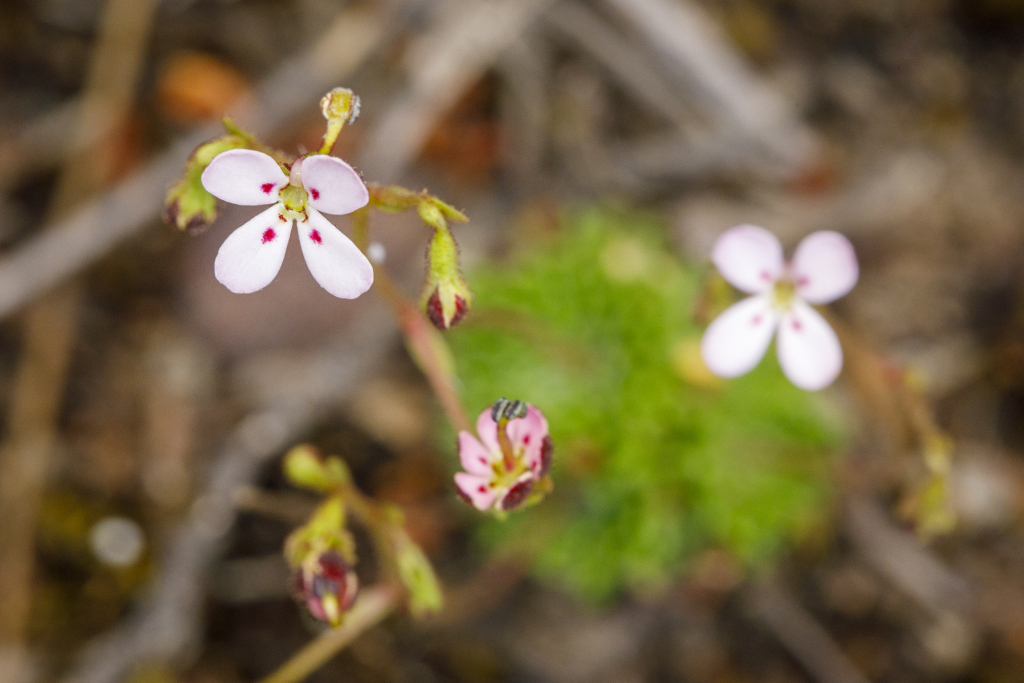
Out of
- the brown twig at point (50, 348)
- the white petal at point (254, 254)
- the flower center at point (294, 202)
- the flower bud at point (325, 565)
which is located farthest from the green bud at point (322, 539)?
the brown twig at point (50, 348)

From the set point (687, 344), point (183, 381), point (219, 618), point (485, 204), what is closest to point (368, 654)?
point (219, 618)

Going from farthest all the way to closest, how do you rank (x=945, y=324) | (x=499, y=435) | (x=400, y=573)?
(x=945, y=324)
(x=400, y=573)
(x=499, y=435)

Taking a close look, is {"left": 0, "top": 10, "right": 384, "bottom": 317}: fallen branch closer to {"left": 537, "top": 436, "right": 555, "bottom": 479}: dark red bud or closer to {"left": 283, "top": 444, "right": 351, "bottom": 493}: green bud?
{"left": 283, "top": 444, "right": 351, "bottom": 493}: green bud

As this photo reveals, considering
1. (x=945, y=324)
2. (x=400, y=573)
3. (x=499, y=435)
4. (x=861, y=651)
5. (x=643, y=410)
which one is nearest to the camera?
(x=499, y=435)

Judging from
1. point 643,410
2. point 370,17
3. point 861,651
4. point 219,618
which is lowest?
point 861,651

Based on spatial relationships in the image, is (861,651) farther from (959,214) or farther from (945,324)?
(959,214)

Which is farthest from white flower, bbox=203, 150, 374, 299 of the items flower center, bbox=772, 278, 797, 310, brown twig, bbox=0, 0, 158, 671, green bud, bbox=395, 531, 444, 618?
brown twig, bbox=0, 0, 158, 671

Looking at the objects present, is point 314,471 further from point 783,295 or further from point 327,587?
point 783,295
